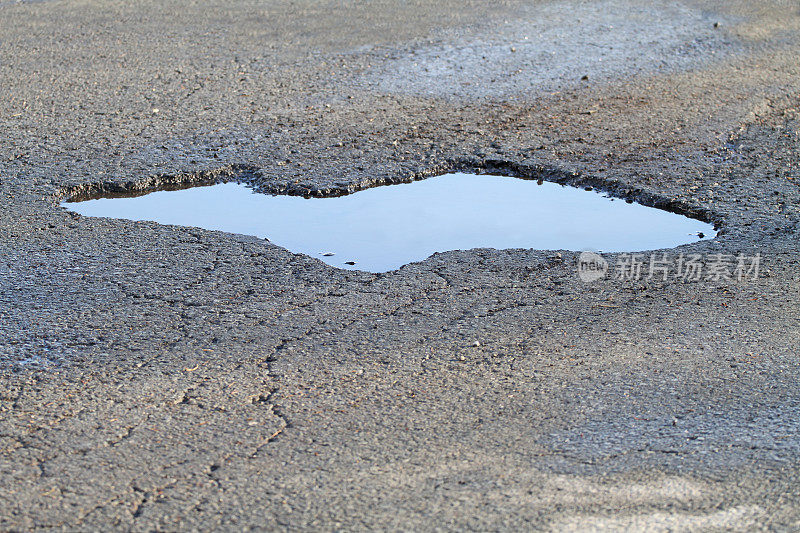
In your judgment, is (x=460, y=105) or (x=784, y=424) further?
(x=460, y=105)

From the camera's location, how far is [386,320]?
4.23m

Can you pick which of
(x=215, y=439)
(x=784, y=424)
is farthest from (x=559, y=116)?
(x=215, y=439)

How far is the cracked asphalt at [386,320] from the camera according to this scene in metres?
3.05

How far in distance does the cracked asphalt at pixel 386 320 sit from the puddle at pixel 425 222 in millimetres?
159

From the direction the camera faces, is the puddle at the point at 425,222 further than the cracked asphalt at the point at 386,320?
Yes

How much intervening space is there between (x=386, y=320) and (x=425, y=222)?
4.19 ft

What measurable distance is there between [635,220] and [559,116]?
1.81 metres

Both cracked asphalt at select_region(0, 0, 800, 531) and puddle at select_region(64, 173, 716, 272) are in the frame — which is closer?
cracked asphalt at select_region(0, 0, 800, 531)

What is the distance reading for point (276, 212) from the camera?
5.43 metres

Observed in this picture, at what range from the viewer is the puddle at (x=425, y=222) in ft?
16.7

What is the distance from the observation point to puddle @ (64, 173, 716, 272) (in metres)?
5.08

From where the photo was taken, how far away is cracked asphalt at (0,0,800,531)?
3055 mm

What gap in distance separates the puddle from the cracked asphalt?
16 centimetres

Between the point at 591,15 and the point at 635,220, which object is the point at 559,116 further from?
the point at 591,15
